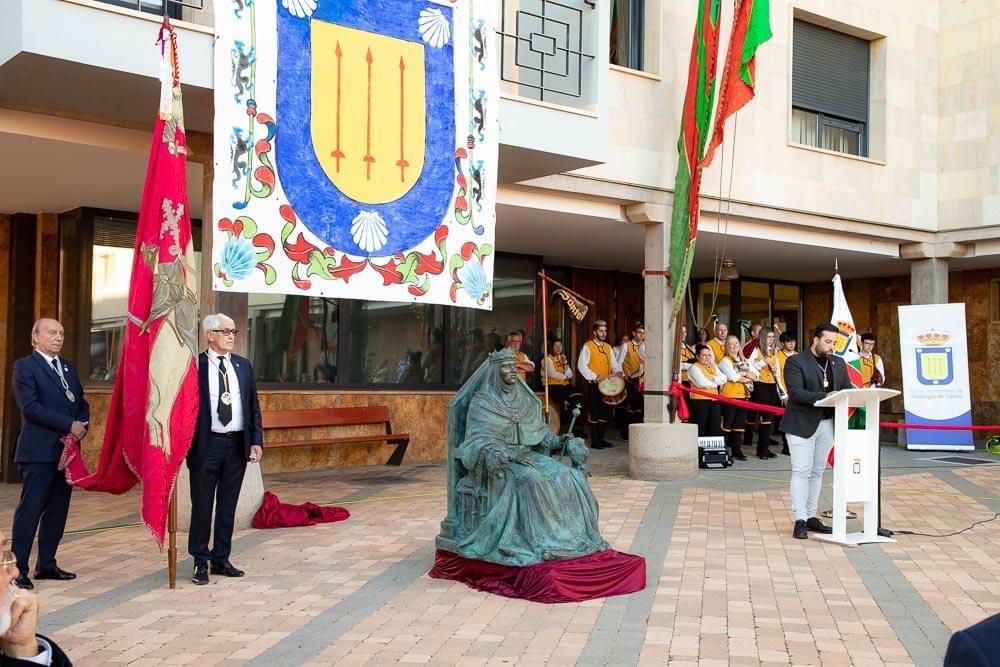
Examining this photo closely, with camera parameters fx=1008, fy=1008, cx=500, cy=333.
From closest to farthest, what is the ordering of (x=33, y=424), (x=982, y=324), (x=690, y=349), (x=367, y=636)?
(x=367, y=636), (x=33, y=424), (x=690, y=349), (x=982, y=324)

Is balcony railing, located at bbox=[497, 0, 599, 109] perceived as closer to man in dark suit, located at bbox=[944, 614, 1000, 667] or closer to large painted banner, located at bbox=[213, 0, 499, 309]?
large painted banner, located at bbox=[213, 0, 499, 309]

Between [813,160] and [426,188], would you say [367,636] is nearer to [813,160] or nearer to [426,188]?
[426,188]

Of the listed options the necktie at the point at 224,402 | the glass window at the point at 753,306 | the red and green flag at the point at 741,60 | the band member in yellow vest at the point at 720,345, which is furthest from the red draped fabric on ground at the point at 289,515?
the glass window at the point at 753,306

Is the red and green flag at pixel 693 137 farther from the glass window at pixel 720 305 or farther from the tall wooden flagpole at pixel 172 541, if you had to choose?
the glass window at pixel 720 305

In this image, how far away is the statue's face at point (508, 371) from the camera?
704 cm

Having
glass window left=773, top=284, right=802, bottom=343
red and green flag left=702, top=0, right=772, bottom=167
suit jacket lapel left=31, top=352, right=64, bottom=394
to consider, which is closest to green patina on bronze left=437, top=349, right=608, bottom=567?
suit jacket lapel left=31, top=352, right=64, bottom=394

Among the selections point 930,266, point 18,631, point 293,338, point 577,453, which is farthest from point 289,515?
point 930,266

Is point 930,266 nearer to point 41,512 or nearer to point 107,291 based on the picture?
point 107,291

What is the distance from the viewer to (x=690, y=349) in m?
15.4

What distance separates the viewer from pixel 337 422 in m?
12.6

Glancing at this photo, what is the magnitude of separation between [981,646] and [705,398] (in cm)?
1244

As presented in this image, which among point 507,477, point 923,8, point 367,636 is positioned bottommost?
point 367,636

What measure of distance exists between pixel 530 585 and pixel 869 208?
10.6 metres

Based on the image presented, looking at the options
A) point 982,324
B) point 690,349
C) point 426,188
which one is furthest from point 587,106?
point 982,324
